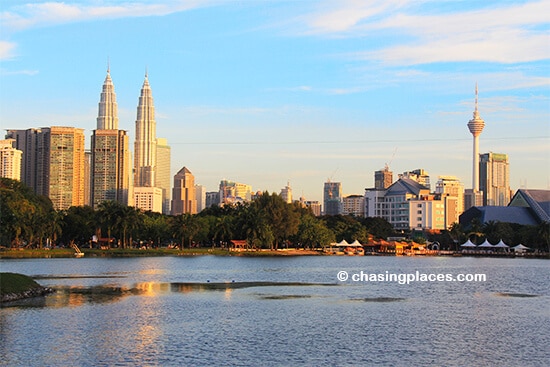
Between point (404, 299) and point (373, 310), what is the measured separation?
9.15m

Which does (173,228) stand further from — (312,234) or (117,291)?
(117,291)

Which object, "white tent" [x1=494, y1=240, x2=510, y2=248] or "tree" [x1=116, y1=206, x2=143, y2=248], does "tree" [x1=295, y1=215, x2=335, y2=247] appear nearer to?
"white tent" [x1=494, y1=240, x2=510, y2=248]

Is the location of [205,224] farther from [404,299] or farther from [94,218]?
[404,299]

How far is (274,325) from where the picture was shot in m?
45.8

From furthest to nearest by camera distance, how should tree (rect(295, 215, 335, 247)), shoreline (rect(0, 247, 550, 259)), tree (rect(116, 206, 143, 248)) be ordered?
1. tree (rect(295, 215, 335, 247))
2. tree (rect(116, 206, 143, 248))
3. shoreline (rect(0, 247, 550, 259))

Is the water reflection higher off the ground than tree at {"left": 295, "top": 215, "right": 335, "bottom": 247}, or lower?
lower

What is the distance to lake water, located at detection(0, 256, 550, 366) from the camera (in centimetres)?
3575

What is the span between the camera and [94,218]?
15688 cm

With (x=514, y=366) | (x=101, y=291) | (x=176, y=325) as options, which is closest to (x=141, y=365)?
(x=176, y=325)

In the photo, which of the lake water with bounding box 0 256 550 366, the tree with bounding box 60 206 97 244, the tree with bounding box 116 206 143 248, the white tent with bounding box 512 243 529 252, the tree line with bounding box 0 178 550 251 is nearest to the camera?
the lake water with bounding box 0 256 550 366

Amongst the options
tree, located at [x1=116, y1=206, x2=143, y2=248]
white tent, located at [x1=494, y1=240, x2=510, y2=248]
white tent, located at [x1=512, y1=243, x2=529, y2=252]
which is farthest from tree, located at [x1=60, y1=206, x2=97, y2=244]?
white tent, located at [x1=512, y1=243, x2=529, y2=252]

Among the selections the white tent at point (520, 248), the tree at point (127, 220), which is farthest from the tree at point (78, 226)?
the white tent at point (520, 248)

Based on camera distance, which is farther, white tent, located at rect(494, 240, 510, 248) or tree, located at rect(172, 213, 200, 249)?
white tent, located at rect(494, 240, 510, 248)

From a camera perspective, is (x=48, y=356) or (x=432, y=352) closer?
(x=48, y=356)
